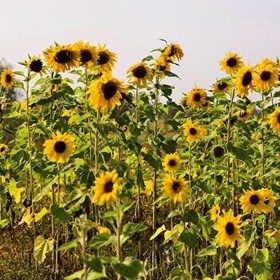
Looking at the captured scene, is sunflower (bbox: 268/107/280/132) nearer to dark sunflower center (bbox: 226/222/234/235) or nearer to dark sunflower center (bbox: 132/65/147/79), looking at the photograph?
dark sunflower center (bbox: 132/65/147/79)

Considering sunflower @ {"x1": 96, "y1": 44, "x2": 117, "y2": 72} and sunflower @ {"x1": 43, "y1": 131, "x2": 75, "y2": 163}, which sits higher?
sunflower @ {"x1": 96, "y1": 44, "x2": 117, "y2": 72}

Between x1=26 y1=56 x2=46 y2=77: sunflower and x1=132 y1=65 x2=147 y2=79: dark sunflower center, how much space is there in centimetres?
87

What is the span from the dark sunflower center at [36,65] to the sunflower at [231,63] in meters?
1.91

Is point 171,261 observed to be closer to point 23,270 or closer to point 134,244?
point 134,244

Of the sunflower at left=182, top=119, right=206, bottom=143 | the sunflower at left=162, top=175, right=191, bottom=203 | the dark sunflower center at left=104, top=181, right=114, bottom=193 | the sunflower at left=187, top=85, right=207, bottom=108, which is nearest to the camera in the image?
the dark sunflower center at left=104, top=181, right=114, bottom=193

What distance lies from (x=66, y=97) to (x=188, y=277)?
6.97 ft

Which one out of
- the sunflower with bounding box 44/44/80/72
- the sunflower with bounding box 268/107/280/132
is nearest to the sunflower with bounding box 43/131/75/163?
the sunflower with bounding box 44/44/80/72

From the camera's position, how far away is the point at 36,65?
497cm

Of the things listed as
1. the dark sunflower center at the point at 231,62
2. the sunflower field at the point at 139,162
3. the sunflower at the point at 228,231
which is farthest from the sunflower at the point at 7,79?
the sunflower at the point at 228,231

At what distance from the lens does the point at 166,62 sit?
5.55 metres

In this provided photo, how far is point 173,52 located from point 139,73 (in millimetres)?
714

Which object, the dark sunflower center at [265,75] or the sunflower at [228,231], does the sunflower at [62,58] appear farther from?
the dark sunflower center at [265,75]

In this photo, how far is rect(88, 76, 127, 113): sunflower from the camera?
138 inches

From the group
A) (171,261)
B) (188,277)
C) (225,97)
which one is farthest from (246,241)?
(225,97)
